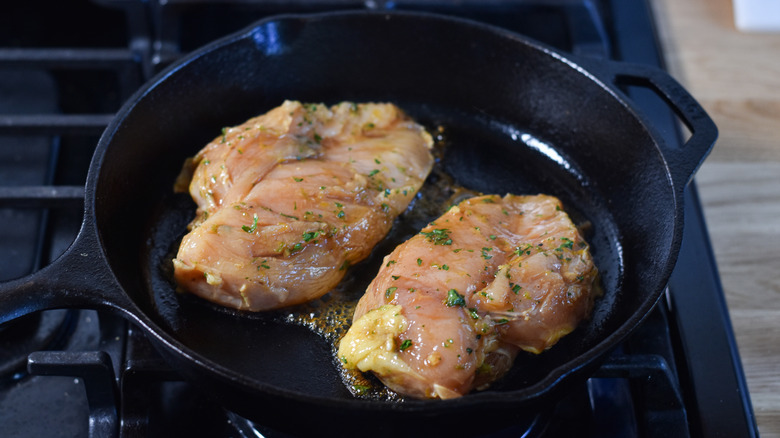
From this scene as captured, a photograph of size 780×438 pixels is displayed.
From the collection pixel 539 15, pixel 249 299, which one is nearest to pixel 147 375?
pixel 249 299

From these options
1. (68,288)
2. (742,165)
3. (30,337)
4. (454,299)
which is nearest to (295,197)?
(454,299)

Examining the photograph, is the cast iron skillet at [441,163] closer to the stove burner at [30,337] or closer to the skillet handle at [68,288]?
the skillet handle at [68,288]

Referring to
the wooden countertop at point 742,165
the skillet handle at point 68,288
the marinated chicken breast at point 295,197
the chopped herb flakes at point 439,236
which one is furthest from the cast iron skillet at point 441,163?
the wooden countertop at point 742,165

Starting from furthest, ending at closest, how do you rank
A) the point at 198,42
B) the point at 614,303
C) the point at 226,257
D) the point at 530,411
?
the point at 198,42
the point at 614,303
the point at 226,257
the point at 530,411

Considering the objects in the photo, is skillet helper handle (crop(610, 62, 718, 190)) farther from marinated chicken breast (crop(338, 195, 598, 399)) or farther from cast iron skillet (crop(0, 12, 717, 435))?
marinated chicken breast (crop(338, 195, 598, 399))

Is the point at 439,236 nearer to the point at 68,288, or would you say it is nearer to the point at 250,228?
the point at 250,228

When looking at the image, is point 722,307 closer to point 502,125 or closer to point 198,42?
point 502,125

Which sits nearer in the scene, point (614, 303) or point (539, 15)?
point (614, 303)
